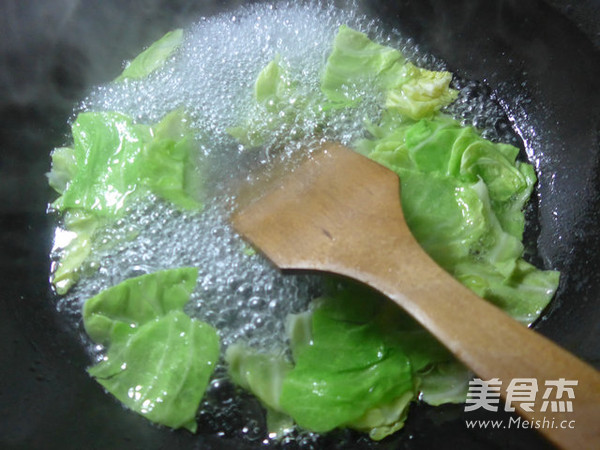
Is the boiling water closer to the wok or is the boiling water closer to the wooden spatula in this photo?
the wok

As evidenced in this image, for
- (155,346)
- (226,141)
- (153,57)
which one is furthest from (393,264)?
(153,57)

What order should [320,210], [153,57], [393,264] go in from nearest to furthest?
[393,264] < [320,210] < [153,57]

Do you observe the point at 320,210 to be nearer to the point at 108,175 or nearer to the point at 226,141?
the point at 226,141

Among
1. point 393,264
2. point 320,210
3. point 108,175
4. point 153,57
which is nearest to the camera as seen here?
point 393,264

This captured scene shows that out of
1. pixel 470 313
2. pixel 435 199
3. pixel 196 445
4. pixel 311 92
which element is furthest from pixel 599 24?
pixel 196 445

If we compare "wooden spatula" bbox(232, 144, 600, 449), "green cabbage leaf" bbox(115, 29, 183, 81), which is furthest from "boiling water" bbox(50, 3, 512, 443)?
"wooden spatula" bbox(232, 144, 600, 449)

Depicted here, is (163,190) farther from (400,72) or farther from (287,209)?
(400,72)

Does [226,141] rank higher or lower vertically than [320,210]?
higher
